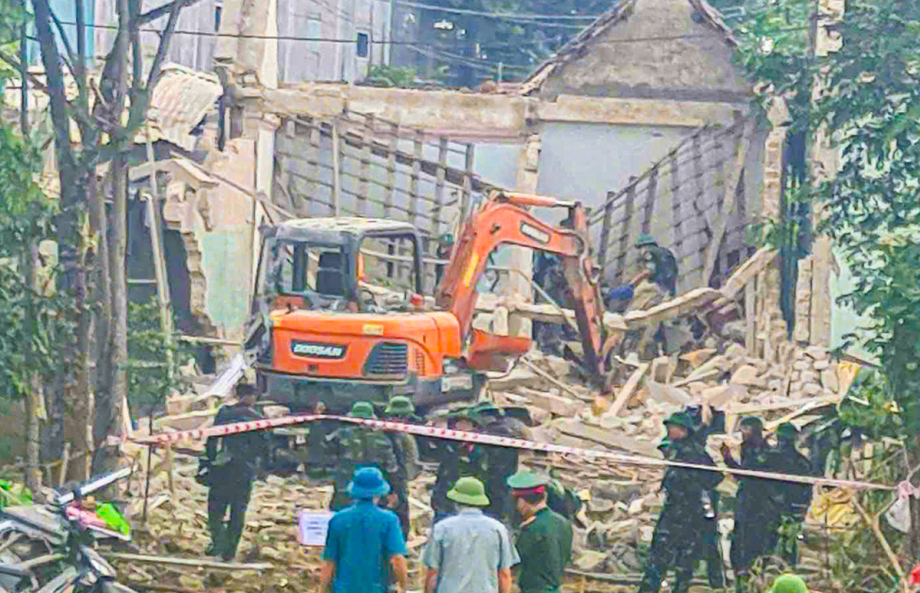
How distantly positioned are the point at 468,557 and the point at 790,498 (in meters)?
3.53

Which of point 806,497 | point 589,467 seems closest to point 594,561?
point 806,497

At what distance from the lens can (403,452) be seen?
13523 mm

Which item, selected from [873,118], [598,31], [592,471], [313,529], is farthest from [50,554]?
[598,31]

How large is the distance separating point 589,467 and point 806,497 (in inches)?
154

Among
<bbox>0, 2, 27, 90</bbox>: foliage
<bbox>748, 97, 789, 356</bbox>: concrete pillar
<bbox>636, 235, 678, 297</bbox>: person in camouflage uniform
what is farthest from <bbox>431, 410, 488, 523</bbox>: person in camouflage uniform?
<bbox>636, 235, 678, 297</bbox>: person in camouflage uniform

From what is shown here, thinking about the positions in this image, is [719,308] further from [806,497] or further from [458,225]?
[806,497]

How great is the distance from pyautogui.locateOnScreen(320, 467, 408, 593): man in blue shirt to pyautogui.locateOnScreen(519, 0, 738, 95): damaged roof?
14846 millimetres

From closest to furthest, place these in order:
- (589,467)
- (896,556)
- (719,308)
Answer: (896,556)
(589,467)
(719,308)

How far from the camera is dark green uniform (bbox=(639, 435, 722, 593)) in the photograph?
11.7m

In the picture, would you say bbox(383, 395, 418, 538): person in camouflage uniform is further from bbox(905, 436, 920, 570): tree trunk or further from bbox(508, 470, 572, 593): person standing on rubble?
bbox(905, 436, 920, 570): tree trunk

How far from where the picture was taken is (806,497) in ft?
40.1

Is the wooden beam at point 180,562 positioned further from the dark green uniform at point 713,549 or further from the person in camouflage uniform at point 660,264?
the person in camouflage uniform at point 660,264

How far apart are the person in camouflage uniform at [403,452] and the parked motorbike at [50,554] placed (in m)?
2.67

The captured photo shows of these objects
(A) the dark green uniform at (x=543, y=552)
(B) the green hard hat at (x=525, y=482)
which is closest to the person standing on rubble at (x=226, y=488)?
(B) the green hard hat at (x=525, y=482)
